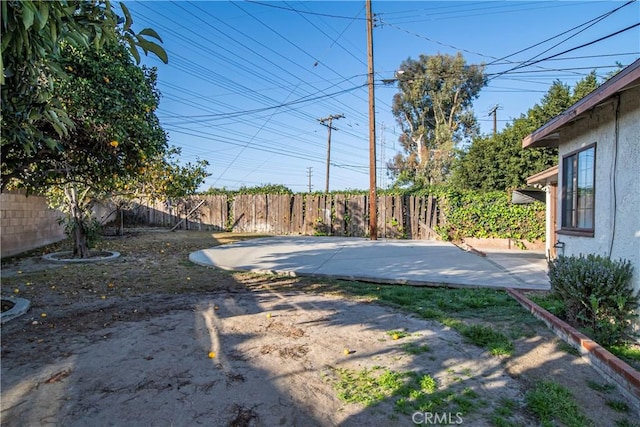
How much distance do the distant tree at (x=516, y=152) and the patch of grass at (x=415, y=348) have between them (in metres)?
13.8

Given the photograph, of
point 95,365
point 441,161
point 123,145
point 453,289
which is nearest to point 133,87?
point 123,145

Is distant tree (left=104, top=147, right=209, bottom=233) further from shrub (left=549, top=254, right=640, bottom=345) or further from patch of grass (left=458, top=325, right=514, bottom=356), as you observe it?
shrub (left=549, top=254, right=640, bottom=345)

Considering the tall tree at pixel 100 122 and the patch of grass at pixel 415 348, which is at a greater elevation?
the tall tree at pixel 100 122

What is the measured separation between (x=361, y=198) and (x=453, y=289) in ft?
33.3

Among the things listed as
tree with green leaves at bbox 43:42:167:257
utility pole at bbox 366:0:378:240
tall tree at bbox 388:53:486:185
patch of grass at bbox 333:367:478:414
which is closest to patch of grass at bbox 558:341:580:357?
patch of grass at bbox 333:367:478:414

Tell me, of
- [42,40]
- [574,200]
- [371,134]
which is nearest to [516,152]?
[371,134]

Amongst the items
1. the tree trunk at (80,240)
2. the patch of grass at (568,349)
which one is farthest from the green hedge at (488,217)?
the tree trunk at (80,240)

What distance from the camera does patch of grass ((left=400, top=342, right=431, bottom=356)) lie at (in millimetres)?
3352

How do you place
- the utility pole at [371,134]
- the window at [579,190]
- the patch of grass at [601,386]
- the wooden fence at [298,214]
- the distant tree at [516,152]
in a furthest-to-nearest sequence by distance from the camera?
the wooden fence at [298,214] → the distant tree at [516,152] → the utility pole at [371,134] → the window at [579,190] → the patch of grass at [601,386]

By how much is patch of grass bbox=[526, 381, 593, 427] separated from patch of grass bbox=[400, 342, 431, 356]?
932mm

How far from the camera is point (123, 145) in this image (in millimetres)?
5273

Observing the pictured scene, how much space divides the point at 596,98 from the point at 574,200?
1.84m

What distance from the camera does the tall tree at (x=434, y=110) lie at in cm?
2570

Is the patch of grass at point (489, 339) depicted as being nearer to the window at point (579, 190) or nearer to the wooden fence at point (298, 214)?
the window at point (579, 190)
